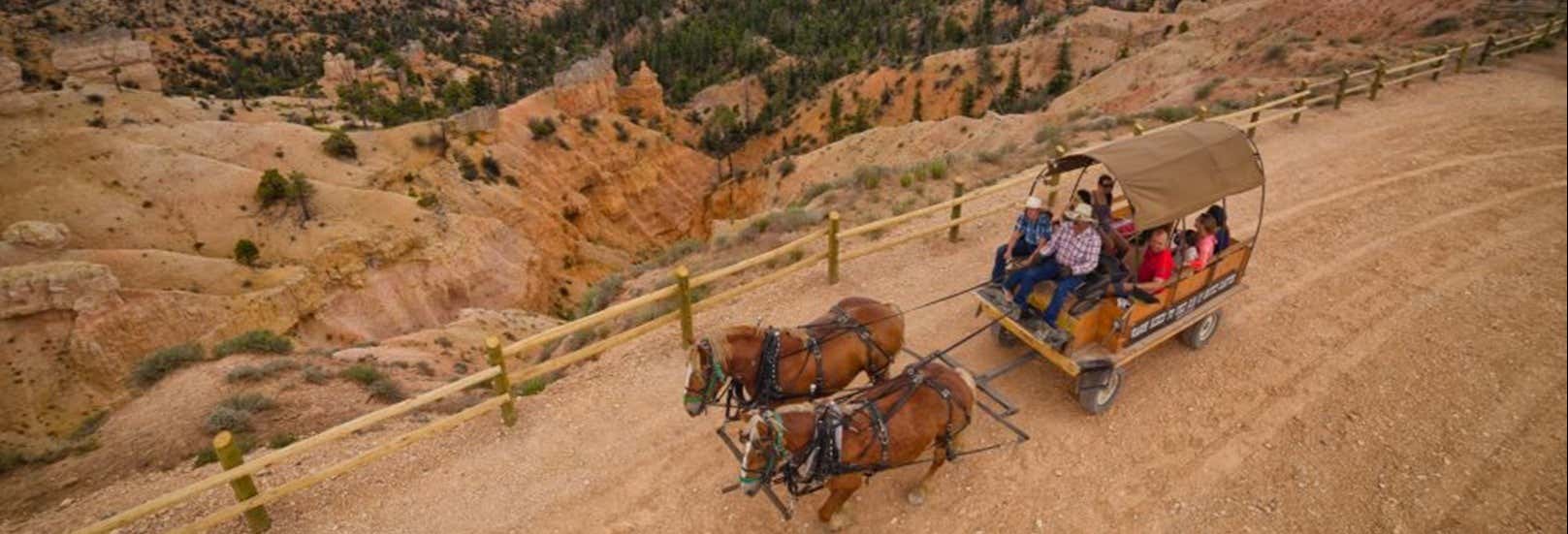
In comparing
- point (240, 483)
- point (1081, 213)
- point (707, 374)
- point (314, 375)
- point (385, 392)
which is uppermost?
point (1081, 213)

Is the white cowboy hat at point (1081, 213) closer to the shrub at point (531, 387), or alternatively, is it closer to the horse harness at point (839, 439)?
the horse harness at point (839, 439)

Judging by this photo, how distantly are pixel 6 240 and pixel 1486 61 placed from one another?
46.9 meters

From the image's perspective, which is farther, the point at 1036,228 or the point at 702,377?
the point at 1036,228

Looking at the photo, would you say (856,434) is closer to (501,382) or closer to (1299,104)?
(501,382)

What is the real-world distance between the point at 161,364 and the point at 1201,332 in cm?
1575

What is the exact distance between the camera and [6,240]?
2417 cm

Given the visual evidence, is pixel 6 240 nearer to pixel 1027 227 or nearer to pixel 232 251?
pixel 232 251

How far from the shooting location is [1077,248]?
7395 millimetres

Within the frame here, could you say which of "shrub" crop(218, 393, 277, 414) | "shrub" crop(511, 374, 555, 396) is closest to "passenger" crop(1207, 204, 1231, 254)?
"shrub" crop(511, 374, 555, 396)

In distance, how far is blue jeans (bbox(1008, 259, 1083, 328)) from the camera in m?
7.37

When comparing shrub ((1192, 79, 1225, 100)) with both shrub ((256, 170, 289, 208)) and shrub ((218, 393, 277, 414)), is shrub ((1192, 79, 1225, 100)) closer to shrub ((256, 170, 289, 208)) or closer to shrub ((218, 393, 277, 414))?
shrub ((218, 393, 277, 414))

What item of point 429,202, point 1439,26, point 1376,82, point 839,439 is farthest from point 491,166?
point 1439,26

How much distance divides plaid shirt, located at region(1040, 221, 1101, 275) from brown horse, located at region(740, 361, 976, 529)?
1.98 meters

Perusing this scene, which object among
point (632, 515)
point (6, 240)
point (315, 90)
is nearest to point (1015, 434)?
point (632, 515)
